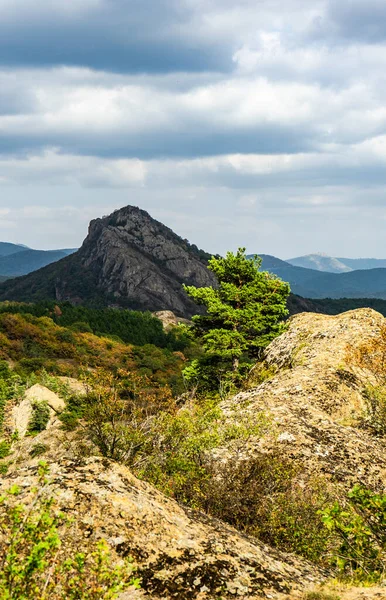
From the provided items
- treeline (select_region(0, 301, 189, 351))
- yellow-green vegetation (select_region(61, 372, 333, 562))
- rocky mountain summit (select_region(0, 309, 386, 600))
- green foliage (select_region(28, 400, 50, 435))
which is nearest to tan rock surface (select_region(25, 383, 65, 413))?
green foliage (select_region(28, 400, 50, 435))

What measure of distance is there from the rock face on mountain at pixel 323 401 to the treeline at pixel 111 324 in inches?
5143

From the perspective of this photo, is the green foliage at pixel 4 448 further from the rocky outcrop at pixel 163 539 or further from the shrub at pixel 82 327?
the shrub at pixel 82 327

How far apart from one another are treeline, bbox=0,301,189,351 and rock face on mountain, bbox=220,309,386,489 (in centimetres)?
13064

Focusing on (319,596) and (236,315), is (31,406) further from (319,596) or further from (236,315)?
(319,596)

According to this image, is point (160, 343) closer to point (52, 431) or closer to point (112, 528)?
point (52, 431)

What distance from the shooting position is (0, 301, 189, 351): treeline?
158000 millimetres

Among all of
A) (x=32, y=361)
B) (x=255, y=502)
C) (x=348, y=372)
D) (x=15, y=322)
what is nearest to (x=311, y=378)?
(x=348, y=372)

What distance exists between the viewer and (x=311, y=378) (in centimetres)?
2172

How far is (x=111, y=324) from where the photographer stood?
174 metres

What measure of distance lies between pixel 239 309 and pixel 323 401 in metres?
14.6

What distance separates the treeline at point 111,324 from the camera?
15800cm

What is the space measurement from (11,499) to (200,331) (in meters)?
28.1

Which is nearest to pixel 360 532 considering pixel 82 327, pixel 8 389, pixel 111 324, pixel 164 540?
pixel 164 540

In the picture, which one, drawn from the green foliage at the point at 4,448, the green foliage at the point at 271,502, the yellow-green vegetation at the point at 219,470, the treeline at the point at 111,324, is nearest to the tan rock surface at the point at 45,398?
the green foliage at the point at 4,448
